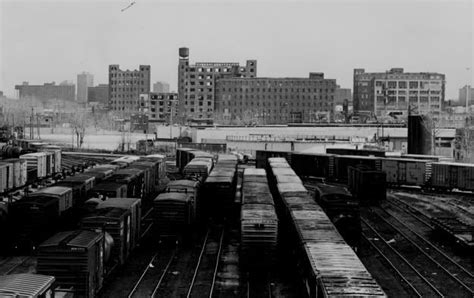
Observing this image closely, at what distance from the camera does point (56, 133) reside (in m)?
164

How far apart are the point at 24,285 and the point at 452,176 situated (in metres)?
43.0

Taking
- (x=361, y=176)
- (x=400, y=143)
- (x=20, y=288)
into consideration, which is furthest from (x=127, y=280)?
(x=400, y=143)

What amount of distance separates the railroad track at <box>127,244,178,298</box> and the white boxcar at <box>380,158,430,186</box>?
3020 centimetres

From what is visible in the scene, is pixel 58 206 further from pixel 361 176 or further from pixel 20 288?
pixel 361 176

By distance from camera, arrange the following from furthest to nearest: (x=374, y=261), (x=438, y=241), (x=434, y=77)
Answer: (x=434, y=77)
(x=438, y=241)
(x=374, y=261)

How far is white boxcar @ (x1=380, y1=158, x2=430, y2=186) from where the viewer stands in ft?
164

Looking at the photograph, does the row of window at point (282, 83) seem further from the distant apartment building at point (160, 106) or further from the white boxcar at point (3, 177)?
the white boxcar at point (3, 177)

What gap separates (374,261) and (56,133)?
152 metres

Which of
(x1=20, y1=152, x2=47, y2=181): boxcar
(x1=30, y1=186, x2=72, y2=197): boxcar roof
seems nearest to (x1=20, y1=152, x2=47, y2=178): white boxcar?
(x1=20, y1=152, x2=47, y2=181): boxcar

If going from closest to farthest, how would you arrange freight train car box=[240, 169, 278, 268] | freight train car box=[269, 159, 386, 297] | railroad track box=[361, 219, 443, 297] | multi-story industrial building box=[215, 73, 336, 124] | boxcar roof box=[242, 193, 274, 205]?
freight train car box=[269, 159, 386, 297] < railroad track box=[361, 219, 443, 297] < freight train car box=[240, 169, 278, 268] < boxcar roof box=[242, 193, 274, 205] < multi-story industrial building box=[215, 73, 336, 124]

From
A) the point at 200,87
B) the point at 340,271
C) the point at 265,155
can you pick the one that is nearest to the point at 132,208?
the point at 340,271

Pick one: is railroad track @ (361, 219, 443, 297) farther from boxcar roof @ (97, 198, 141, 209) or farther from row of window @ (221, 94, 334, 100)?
row of window @ (221, 94, 334, 100)

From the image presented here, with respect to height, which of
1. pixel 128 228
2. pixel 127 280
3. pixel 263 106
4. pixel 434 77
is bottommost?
pixel 127 280

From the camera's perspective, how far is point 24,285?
1322 centimetres
